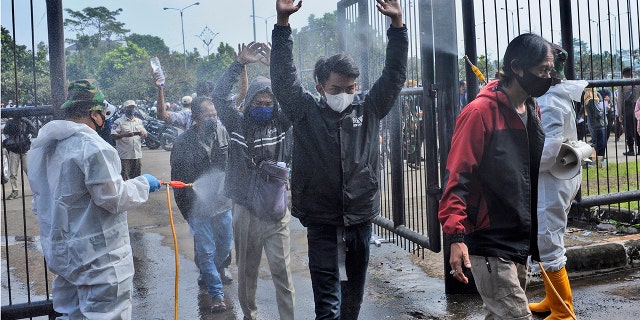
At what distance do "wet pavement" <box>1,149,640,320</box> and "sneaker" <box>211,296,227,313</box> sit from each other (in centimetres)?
4

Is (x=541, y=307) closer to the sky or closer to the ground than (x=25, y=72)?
closer to the ground

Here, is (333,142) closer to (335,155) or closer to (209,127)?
(335,155)

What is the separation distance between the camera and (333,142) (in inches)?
154

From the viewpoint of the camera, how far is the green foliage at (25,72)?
15.1 feet

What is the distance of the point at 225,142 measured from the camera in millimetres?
6059

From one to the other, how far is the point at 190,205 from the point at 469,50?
8.17 ft

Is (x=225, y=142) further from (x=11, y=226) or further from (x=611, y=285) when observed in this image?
(x=11, y=226)

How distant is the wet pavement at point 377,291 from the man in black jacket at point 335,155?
1.33m

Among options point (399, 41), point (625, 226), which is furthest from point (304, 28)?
point (625, 226)

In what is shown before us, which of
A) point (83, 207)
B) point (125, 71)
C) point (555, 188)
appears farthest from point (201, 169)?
point (555, 188)

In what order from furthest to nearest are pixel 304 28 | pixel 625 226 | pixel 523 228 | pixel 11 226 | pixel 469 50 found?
pixel 11 226, pixel 625 226, pixel 304 28, pixel 469 50, pixel 523 228

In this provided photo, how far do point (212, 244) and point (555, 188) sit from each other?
264 cm

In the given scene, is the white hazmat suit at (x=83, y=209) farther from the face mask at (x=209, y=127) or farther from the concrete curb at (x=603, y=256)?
the concrete curb at (x=603, y=256)

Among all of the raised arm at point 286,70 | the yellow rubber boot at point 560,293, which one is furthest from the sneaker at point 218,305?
the yellow rubber boot at point 560,293
